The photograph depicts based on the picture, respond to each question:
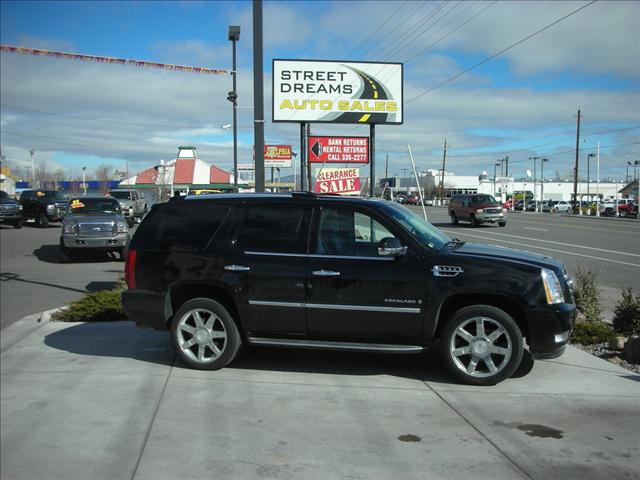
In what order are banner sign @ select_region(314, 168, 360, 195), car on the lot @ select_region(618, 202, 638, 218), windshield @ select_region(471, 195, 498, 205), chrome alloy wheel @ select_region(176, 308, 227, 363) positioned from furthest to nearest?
car on the lot @ select_region(618, 202, 638, 218) < windshield @ select_region(471, 195, 498, 205) < banner sign @ select_region(314, 168, 360, 195) < chrome alloy wheel @ select_region(176, 308, 227, 363)

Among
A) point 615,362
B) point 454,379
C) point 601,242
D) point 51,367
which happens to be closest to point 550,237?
point 601,242

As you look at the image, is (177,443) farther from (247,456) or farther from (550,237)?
(550,237)

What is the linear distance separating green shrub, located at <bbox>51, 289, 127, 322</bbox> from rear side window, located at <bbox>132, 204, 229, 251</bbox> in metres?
2.51

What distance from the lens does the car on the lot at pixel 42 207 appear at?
32.2m

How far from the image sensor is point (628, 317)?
760 centimetres

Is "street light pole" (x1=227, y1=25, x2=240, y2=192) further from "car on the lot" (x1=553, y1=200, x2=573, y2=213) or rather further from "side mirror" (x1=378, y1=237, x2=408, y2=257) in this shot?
"car on the lot" (x1=553, y1=200, x2=573, y2=213)

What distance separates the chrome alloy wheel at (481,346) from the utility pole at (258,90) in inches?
249

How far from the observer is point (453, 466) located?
405cm

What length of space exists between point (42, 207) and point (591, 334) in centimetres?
3105

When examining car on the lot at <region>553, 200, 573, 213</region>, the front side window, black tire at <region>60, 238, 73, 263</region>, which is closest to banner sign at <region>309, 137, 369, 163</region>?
black tire at <region>60, 238, 73, 263</region>

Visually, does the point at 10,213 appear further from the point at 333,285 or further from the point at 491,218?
the point at 333,285

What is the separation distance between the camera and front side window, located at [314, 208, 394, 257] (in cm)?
593

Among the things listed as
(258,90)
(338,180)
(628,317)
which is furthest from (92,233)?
(628,317)

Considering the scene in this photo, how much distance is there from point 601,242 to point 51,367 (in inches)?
749
